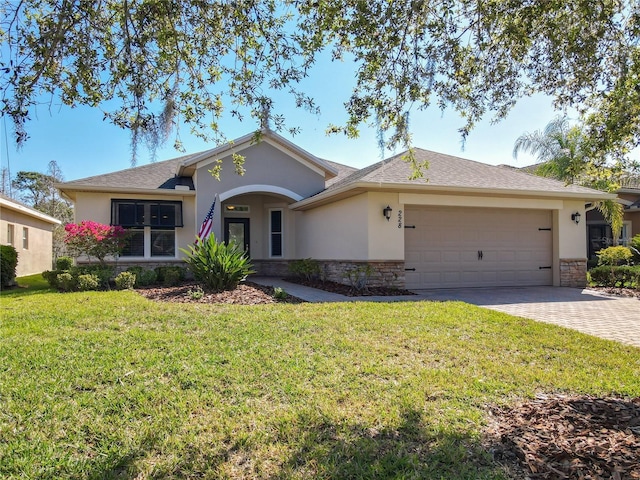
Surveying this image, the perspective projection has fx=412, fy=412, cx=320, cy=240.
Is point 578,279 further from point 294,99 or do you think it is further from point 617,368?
point 294,99

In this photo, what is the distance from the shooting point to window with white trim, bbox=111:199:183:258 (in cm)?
1384

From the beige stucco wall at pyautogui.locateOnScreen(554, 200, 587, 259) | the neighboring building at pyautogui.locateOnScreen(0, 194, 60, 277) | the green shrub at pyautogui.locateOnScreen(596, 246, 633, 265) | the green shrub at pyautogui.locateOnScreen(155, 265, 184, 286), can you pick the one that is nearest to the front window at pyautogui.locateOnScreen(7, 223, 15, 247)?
the neighboring building at pyautogui.locateOnScreen(0, 194, 60, 277)

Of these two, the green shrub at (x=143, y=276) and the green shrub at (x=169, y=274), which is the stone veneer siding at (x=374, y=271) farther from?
the green shrub at (x=143, y=276)

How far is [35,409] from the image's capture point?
3512 mm

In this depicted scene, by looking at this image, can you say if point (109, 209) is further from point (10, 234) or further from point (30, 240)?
point (30, 240)

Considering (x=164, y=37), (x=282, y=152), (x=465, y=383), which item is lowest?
(x=465, y=383)

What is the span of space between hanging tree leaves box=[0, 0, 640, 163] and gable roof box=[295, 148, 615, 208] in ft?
16.3

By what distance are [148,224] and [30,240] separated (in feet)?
31.9

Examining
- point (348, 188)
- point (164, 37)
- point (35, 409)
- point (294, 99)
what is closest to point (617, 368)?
point (294, 99)

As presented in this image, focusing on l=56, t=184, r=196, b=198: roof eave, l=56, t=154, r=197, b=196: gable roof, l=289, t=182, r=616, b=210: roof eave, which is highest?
l=56, t=154, r=197, b=196: gable roof

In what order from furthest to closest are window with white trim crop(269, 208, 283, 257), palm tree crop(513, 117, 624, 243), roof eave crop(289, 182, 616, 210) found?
window with white trim crop(269, 208, 283, 257) → palm tree crop(513, 117, 624, 243) → roof eave crop(289, 182, 616, 210)

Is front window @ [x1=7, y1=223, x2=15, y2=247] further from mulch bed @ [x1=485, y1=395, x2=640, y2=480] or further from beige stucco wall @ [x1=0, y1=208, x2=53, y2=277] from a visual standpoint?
mulch bed @ [x1=485, y1=395, x2=640, y2=480]

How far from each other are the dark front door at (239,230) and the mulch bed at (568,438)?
45.8 feet

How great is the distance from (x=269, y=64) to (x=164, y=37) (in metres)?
1.17
